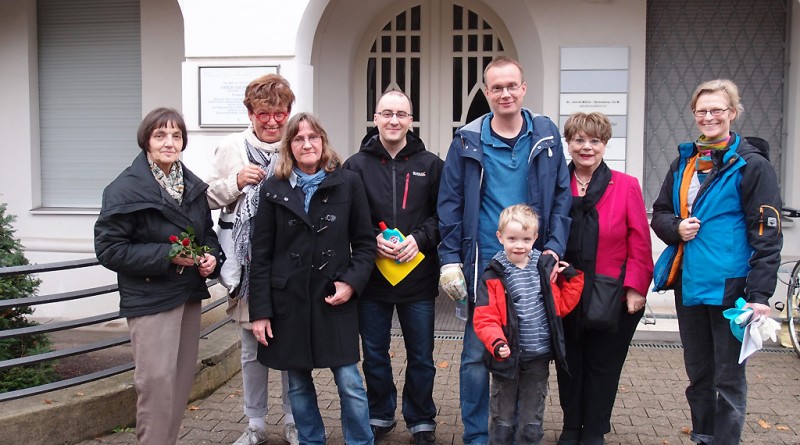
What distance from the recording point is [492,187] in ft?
13.1

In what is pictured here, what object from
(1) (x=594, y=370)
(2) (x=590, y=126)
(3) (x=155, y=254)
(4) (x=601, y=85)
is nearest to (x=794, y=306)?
(4) (x=601, y=85)

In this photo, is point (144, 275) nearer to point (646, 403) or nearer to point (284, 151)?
point (284, 151)

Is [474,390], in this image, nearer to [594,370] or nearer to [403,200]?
[594,370]

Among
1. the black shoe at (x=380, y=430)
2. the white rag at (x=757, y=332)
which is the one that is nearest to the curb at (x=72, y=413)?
the black shoe at (x=380, y=430)

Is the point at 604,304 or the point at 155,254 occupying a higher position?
the point at 155,254

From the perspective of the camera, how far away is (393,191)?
4.21m

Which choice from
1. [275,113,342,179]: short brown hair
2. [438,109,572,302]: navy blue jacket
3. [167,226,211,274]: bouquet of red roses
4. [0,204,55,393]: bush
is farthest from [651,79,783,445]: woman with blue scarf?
[0,204,55,393]: bush

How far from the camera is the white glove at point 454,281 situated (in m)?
3.93

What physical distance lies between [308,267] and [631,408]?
8.42ft

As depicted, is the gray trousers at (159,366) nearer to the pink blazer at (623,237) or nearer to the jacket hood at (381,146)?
the jacket hood at (381,146)

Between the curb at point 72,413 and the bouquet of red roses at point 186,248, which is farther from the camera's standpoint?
the curb at point 72,413

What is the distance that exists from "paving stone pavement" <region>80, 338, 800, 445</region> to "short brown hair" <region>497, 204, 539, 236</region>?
4.97 feet

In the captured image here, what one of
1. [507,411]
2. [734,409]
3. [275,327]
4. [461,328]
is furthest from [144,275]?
[461,328]

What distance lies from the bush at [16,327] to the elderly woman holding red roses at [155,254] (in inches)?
50.3
